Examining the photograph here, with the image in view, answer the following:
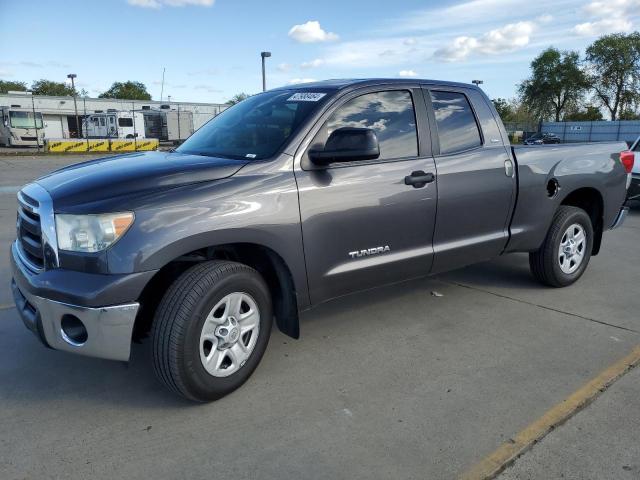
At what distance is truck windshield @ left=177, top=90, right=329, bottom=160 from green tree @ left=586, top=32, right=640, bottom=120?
6547cm

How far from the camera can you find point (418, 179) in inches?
148

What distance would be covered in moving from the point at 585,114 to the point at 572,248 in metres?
66.2

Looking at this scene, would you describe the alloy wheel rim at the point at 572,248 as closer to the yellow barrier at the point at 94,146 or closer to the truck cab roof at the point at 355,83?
the truck cab roof at the point at 355,83

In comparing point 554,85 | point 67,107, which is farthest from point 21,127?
point 554,85

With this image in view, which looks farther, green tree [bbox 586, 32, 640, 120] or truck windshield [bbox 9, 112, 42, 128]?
green tree [bbox 586, 32, 640, 120]

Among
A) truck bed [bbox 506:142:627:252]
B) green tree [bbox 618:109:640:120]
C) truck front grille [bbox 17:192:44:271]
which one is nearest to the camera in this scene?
truck front grille [bbox 17:192:44:271]

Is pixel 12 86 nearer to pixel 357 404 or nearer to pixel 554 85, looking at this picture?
pixel 554 85

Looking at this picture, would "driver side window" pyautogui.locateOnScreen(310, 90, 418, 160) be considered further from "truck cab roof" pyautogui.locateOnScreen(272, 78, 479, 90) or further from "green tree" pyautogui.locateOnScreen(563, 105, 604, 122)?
"green tree" pyautogui.locateOnScreen(563, 105, 604, 122)

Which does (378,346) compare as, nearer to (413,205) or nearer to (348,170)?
(413,205)

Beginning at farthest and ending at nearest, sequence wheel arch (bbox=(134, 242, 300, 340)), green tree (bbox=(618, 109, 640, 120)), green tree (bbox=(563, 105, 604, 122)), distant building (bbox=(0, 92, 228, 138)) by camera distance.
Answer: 1. green tree (bbox=(563, 105, 604, 122))
2. green tree (bbox=(618, 109, 640, 120))
3. distant building (bbox=(0, 92, 228, 138))
4. wheel arch (bbox=(134, 242, 300, 340))

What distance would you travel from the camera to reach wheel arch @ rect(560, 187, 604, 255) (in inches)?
205

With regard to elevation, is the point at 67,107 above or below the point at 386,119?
above

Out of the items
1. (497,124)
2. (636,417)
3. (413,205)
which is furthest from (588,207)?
(636,417)

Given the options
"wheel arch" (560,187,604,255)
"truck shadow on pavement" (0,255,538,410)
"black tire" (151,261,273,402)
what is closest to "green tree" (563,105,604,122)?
"wheel arch" (560,187,604,255)
